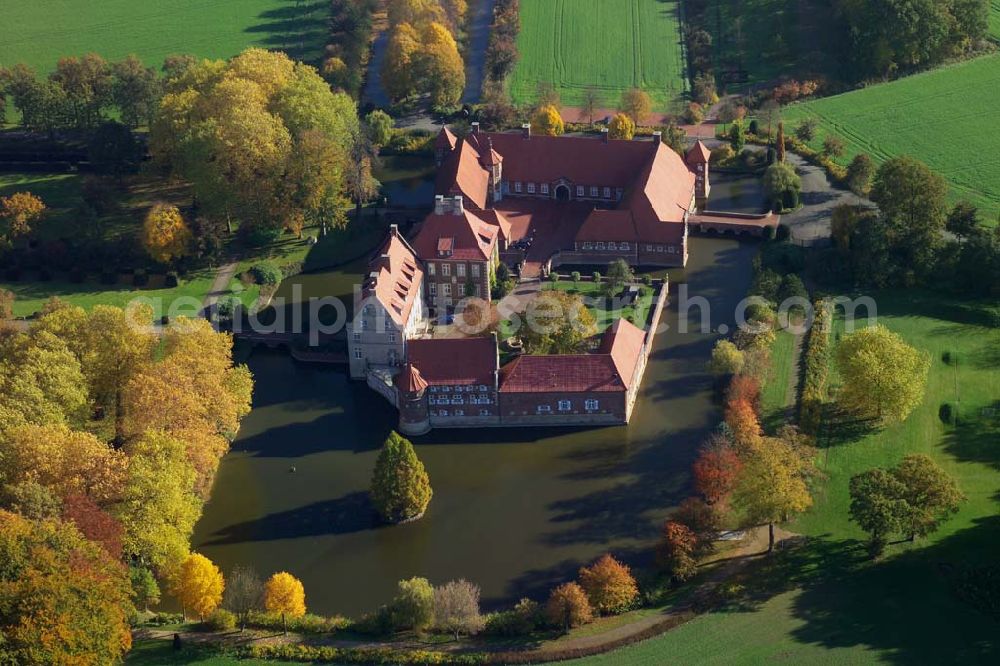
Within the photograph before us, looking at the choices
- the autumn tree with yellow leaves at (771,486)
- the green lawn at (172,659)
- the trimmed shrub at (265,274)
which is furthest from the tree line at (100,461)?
the autumn tree with yellow leaves at (771,486)

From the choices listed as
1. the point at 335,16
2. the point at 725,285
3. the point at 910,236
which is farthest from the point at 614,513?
the point at 335,16

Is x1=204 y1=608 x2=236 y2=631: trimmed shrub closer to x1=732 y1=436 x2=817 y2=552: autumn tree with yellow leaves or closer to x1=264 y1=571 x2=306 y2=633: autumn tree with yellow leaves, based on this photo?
x1=264 y1=571 x2=306 y2=633: autumn tree with yellow leaves

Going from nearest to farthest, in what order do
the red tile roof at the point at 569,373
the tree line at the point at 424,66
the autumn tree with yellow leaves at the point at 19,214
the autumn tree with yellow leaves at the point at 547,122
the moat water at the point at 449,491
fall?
the moat water at the point at 449,491 < the red tile roof at the point at 569,373 < the autumn tree with yellow leaves at the point at 19,214 < the autumn tree with yellow leaves at the point at 547,122 < the tree line at the point at 424,66

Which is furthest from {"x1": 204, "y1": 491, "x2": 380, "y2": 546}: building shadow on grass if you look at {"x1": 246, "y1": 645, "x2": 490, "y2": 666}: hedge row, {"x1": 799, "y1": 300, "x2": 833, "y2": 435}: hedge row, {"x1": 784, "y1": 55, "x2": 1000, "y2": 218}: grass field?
{"x1": 784, "y1": 55, "x2": 1000, "y2": 218}: grass field

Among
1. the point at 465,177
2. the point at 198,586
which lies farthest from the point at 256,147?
the point at 198,586

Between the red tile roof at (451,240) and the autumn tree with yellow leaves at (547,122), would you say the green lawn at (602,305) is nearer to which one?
the red tile roof at (451,240)

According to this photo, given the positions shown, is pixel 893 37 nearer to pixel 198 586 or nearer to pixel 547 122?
pixel 547 122
